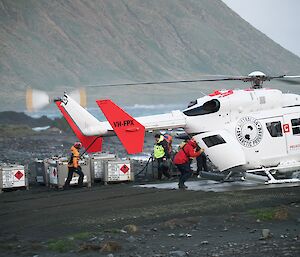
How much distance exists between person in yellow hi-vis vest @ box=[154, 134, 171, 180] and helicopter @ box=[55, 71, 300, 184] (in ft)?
7.00

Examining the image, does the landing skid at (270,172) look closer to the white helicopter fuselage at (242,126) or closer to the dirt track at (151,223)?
the white helicopter fuselage at (242,126)

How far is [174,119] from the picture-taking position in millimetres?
19641

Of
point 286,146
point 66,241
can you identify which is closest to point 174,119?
point 286,146

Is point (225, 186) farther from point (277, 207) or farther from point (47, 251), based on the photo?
point (47, 251)

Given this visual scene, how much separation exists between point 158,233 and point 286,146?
23.8ft

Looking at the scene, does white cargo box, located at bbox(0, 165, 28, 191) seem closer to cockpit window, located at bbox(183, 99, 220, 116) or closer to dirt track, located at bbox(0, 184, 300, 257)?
dirt track, located at bbox(0, 184, 300, 257)

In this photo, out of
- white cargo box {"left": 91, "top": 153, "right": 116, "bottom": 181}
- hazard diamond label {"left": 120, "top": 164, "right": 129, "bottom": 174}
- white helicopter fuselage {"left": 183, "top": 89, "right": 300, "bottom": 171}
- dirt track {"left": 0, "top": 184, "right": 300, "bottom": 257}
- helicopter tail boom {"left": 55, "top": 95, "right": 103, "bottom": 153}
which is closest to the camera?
dirt track {"left": 0, "top": 184, "right": 300, "bottom": 257}

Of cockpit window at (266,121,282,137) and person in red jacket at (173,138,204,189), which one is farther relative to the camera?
cockpit window at (266,121,282,137)

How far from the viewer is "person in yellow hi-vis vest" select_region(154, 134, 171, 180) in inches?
859

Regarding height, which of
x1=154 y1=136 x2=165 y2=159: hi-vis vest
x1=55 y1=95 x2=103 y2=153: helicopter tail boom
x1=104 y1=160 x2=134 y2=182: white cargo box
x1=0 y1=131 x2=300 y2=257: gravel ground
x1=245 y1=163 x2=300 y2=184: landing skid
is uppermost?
x1=55 y1=95 x2=103 y2=153: helicopter tail boom

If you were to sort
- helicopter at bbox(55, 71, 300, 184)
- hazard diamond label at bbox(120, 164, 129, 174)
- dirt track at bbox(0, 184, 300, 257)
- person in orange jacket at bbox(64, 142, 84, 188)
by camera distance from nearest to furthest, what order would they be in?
dirt track at bbox(0, 184, 300, 257), helicopter at bbox(55, 71, 300, 184), person in orange jacket at bbox(64, 142, 84, 188), hazard diamond label at bbox(120, 164, 129, 174)

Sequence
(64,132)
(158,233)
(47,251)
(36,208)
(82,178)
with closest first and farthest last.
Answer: (47,251)
(158,233)
(36,208)
(82,178)
(64,132)

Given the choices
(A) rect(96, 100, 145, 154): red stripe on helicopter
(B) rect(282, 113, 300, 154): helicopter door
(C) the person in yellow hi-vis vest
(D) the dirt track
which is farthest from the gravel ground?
(C) the person in yellow hi-vis vest

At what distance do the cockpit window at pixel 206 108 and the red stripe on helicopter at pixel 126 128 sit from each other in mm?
1545
